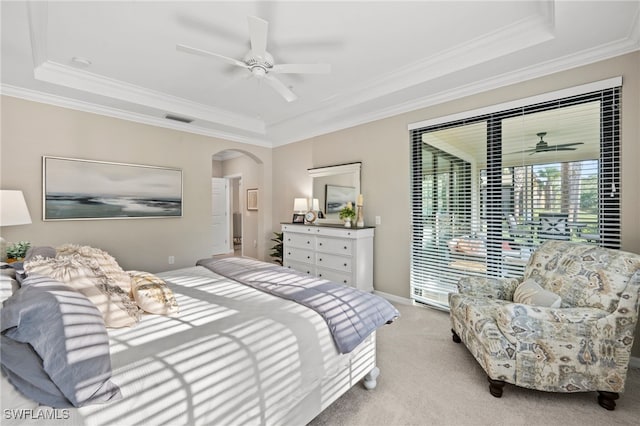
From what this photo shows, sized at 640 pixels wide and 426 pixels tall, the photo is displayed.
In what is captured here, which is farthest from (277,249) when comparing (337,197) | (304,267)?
(337,197)

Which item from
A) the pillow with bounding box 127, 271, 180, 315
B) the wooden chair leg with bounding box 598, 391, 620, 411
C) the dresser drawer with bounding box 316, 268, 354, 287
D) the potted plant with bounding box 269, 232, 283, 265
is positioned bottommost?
the wooden chair leg with bounding box 598, 391, 620, 411

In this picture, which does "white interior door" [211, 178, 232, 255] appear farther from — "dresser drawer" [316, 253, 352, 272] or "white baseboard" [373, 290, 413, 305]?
"white baseboard" [373, 290, 413, 305]

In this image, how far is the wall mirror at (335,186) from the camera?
13.8 feet

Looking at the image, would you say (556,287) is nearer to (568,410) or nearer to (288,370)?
(568,410)

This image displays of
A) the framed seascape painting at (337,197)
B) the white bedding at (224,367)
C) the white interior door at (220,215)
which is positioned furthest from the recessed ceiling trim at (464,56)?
the white interior door at (220,215)

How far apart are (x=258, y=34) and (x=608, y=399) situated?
327 cm

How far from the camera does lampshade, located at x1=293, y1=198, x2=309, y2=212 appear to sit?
4777 mm

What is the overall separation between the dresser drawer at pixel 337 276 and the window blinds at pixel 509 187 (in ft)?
2.57

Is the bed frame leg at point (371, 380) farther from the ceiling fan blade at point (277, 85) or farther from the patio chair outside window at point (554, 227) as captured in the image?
the ceiling fan blade at point (277, 85)

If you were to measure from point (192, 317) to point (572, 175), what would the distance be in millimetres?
3179

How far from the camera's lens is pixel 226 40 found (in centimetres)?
251

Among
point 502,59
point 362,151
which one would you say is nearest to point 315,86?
point 362,151

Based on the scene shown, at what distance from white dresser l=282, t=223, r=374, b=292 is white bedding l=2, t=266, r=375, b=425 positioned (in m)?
1.87

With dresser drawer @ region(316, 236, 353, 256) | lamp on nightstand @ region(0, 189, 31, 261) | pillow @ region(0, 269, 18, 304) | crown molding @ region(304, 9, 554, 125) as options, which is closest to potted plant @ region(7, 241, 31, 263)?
lamp on nightstand @ region(0, 189, 31, 261)
